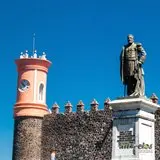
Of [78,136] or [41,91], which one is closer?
[78,136]

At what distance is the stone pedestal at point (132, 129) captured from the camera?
13.1 metres

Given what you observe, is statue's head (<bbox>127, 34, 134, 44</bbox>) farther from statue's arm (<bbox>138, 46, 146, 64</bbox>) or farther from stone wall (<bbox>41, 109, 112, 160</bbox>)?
stone wall (<bbox>41, 109, 112, 160</bbox>)

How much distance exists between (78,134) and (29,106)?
10.4 ft

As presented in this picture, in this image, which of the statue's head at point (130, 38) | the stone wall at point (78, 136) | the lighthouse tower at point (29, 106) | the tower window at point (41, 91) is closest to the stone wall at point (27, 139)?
the lighthouse tower at point (29, 106)

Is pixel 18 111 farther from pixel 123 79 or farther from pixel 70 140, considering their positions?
pixel 123 79

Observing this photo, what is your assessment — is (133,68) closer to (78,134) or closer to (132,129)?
(132,129)

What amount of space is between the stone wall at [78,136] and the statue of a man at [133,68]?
15.1 meters

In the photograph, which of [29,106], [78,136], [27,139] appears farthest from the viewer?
[29,106]

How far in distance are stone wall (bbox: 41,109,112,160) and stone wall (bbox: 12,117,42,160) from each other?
327mm

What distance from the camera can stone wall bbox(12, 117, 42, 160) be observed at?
3084 cm

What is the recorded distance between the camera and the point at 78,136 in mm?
30094

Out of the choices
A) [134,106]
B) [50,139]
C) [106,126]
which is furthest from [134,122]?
[50,139]

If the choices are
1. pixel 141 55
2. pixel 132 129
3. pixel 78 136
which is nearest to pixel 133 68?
pixel 141 55

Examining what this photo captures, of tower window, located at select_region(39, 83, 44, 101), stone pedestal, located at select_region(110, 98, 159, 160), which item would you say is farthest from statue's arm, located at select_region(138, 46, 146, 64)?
tower window, located at select_region(39, 83, 44, 101)
